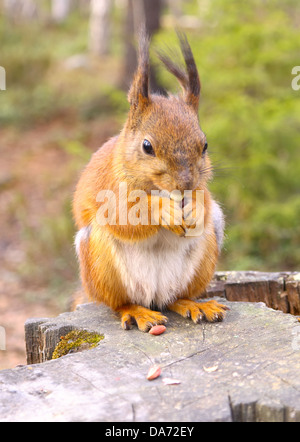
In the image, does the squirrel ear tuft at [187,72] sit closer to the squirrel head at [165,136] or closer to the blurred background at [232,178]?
the squirrel head at [165,136]

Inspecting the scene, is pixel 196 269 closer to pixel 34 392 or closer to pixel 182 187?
pixel 182 187

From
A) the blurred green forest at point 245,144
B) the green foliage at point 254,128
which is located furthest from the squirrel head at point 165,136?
the green foliage at point 254,128

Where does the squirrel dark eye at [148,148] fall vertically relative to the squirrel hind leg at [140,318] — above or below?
above

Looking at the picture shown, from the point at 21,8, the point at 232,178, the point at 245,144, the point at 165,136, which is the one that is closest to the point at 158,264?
the point at 165,136

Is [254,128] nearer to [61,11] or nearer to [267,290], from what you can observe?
[267,290]

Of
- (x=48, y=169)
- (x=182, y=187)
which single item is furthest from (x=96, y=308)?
(x=48, y=169)

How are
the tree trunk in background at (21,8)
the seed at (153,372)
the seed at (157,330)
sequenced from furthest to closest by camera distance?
1. the tree trunk in background at (21,8)
2. the seed at (157,330)
3. the seed at (153,372)

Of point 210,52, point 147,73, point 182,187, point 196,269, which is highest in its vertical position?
point 210,52

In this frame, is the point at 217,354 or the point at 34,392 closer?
the point at 34,392
